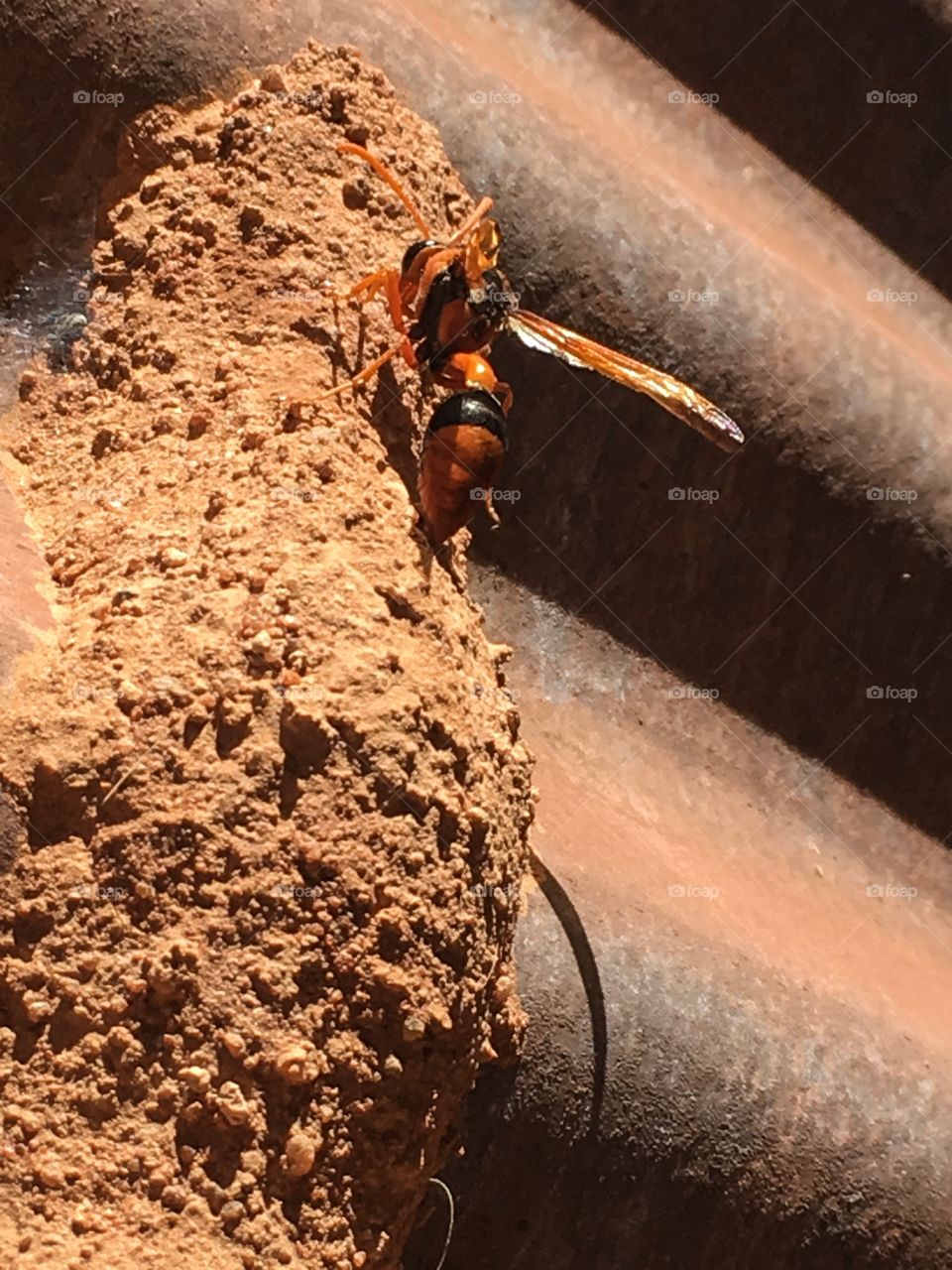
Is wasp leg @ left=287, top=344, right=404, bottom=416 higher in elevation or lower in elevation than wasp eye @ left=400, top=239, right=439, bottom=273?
lower

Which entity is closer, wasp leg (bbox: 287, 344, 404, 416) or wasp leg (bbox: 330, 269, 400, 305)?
wasp leg (bbox: 287, 344, 404, 416)

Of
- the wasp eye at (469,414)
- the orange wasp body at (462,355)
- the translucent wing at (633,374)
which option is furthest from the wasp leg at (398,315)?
the translucent wing at (633,374)

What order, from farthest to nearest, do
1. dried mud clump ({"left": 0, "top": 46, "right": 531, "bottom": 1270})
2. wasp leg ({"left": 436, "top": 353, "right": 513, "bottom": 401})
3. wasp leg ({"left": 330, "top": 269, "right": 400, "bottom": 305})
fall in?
wasp leg ({"left": 436, "top": 353, "right": 513, "bottom": 401})
wasp leg ({"left": 330, "top": 269, "right": 400, "bottom": 305})
dried mud clump ({"left": 0, "top": 46, "right": 531, "bottom": 1270})

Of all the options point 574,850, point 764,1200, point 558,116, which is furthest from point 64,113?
point 764,1200

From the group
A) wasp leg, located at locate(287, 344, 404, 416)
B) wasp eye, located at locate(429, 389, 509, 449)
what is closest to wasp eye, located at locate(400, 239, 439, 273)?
wasp leg, located at locate(287, 344, 404, 416)

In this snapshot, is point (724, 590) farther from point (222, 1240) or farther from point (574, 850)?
point (222, 1240)

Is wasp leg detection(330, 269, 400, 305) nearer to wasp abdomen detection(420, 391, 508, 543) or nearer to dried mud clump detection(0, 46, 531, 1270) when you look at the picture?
dried mud clump detection(0, 46, 531, 1270)

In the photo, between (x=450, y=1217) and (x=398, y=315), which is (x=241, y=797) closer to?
(x=450, y=1217)
